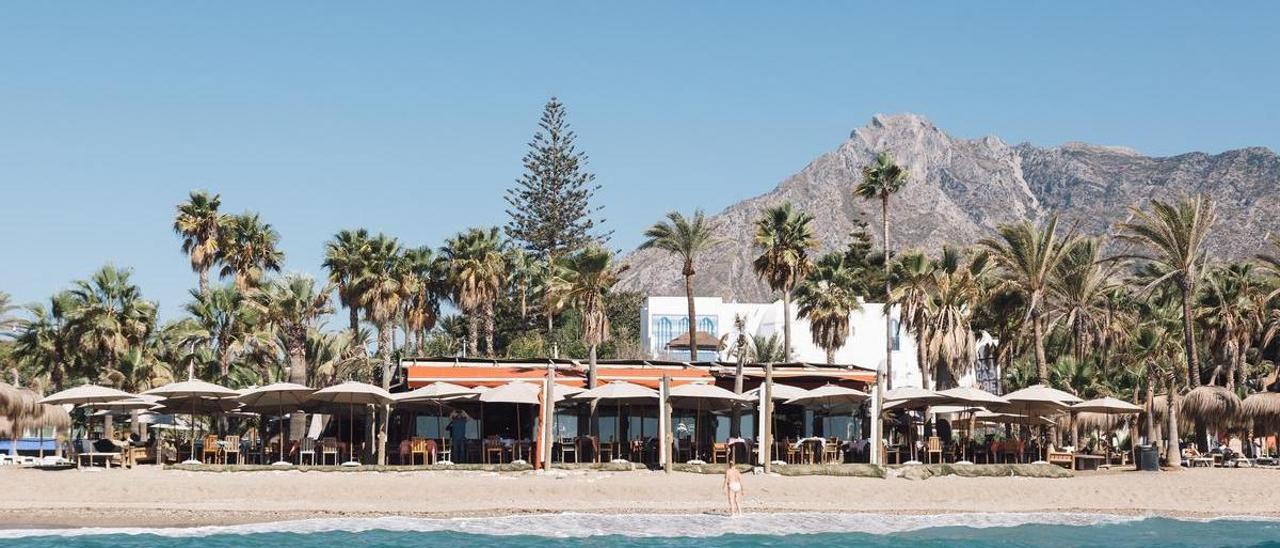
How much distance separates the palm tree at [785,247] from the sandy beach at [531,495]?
55.4 ft

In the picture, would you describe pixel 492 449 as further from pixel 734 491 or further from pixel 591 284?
pixel 591 284

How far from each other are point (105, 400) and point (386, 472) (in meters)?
6.68

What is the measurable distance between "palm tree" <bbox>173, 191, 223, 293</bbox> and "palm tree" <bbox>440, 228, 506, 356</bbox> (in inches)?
315

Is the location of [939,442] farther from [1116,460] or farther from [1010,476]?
[1116,460]

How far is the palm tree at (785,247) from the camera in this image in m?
→ 46.2

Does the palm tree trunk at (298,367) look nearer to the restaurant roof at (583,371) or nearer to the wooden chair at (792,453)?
the restaurant roof at (583,371)

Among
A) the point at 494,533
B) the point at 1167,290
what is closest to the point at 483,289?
the point at 1167,290

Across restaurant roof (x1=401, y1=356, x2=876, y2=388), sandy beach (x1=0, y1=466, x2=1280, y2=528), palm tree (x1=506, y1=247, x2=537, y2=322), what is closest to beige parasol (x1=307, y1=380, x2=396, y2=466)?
sandy beach (x1=0, y1=466, x2=1280, y2=528)

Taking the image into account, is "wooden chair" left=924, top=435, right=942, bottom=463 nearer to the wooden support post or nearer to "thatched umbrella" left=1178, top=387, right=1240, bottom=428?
the wooden support post

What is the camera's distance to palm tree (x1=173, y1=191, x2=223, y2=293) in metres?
50.4

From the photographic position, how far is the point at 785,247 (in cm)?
4638

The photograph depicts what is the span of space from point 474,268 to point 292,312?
358 inches

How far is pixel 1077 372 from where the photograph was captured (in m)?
38.9

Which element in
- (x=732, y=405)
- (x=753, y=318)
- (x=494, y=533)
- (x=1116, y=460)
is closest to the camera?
(x=494, y=533)
